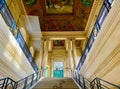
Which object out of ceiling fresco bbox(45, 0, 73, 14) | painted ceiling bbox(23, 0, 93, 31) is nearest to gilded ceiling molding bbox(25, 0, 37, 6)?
painted ceiling bbox(23, 0, 93, 31)

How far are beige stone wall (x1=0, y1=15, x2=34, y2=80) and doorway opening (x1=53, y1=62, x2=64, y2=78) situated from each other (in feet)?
33.3

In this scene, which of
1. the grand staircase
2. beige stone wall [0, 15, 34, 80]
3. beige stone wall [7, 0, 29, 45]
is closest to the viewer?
beige stone wall [0, 15, 34, 80]

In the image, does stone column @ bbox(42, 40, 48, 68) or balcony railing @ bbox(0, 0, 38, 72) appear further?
stone column @ bbox(42, 40, 48, 68)

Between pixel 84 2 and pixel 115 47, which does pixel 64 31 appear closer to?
pixel 84 2

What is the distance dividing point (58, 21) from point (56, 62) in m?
6.02

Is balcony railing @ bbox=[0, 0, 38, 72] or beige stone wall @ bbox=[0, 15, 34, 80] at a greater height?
balcony railing @ bbox=[0, 0, 38, 72]

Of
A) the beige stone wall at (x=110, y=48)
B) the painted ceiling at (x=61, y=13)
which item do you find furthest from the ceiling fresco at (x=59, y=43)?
the beige stone wall at (x=110, y=48)

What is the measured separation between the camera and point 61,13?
653 inches

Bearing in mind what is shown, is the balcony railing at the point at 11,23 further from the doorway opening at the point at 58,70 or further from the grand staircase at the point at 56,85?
the doorway opening at the point at 58,70

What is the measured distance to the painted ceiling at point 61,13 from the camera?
50.0 feet

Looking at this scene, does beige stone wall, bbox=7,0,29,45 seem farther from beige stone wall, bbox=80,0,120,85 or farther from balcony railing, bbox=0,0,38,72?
beige stone wall, bbox=80,0,120,85

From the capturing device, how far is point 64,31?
18.3 meters

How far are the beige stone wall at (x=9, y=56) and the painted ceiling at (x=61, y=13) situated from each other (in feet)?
26.0

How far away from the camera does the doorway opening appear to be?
18.6 metres
